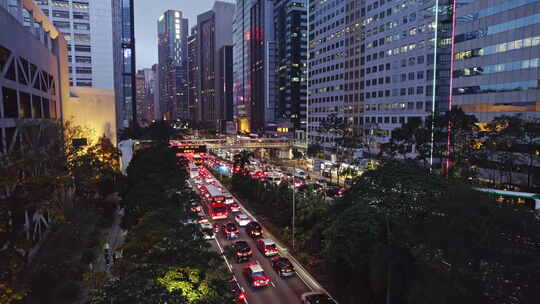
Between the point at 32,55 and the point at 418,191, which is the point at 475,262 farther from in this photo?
the point at 32,55

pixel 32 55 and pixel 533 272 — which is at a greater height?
pixel 32 55

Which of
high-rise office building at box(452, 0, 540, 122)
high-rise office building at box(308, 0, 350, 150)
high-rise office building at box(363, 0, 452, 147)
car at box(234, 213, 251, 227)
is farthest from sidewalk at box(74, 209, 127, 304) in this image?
high-rise office building at box(308, 0, 350, 150)

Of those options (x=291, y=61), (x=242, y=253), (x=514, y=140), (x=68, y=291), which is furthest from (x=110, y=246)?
(x=291, y=61)

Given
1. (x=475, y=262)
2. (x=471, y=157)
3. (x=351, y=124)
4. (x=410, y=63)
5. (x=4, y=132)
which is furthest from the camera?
(x=351, y=124)

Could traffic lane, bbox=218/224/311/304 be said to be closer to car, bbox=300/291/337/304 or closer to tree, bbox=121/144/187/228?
car, bbox=300/291/337/304

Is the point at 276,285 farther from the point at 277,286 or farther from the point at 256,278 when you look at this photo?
the point at 256,278

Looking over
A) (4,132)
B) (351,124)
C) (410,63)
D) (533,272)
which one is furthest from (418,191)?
(351,124)
